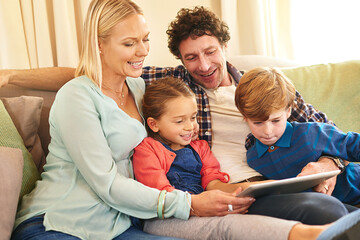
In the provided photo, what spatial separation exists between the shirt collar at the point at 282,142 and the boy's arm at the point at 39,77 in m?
0.93

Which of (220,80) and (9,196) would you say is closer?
(9,196)

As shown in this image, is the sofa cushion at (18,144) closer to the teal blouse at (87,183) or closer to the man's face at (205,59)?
the teal blouse at (87,183)

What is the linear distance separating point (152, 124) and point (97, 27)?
458 millimetres

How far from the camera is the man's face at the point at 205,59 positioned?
1.96 m

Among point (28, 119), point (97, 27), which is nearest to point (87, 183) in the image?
point (28, 119)

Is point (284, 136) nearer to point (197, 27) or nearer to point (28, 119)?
point (197, 27)

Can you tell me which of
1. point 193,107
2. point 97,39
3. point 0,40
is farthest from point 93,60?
point 0,40

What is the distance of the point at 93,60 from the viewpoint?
1625 millimetres

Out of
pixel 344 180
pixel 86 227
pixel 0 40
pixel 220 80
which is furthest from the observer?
pixel 0 40

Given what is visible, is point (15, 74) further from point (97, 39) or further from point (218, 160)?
point (218, 160)

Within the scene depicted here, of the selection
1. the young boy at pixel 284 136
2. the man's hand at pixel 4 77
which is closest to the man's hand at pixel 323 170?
the young boy at pixel 284 136

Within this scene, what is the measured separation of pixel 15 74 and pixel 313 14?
6.15 ft

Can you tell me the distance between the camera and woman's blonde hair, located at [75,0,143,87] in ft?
5.28

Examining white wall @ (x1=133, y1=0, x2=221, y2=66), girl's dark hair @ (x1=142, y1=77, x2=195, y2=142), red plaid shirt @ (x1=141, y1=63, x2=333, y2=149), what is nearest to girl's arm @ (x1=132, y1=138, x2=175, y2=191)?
girl's dark hair @ (x1=142, y1=77, x2=195, y2=142)
